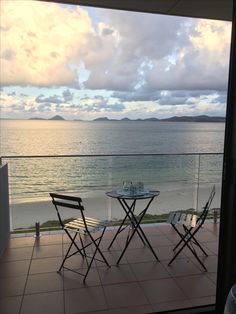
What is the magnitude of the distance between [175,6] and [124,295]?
8.35 ft

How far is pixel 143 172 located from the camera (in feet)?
17.5

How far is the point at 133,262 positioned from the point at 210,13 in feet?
8.50

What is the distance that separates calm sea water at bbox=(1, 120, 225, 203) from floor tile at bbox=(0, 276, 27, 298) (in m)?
1.39

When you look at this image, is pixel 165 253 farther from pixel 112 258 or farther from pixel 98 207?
pixel 98 207

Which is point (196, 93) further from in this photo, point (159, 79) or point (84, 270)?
point (84, 270)

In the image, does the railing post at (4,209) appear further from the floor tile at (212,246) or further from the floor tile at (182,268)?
the floor tile at (212,246)

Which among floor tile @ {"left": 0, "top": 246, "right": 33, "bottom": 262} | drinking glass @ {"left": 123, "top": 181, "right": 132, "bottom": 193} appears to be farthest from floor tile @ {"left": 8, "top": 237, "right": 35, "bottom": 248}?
drinking glass @ {"left": 123, "top": 181, "right": 132, "bottom": 193}

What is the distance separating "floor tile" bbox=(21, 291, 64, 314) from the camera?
2213 mm

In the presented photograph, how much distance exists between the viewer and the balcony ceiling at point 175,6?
2.50 metres

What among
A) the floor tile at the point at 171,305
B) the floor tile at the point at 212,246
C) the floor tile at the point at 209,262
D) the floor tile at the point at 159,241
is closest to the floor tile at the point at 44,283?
the floor tile at the point at 171,305

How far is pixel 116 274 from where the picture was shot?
2.79m

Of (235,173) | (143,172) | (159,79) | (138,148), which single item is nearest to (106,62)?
(159,79)

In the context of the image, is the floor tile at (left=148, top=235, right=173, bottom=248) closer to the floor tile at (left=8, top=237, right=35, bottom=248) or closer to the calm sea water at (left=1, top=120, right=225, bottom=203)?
the calm sea water at (left=1, top=120, right=225, bottom=203)

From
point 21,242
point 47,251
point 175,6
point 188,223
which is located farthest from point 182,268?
point 175,6
